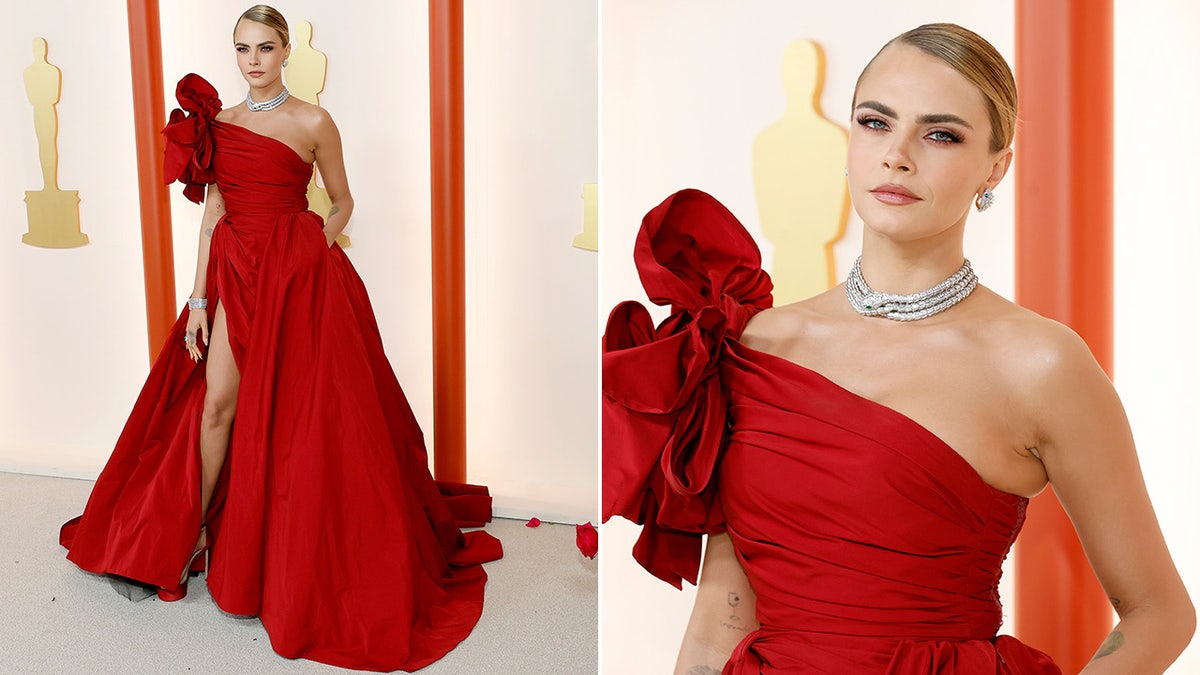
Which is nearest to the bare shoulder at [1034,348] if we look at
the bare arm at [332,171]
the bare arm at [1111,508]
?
the bare arm at [1111,508]

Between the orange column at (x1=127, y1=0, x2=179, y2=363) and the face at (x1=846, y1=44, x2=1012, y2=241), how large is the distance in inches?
165

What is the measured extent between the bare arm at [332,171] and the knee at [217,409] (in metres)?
0.66

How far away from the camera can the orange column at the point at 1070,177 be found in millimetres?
1476

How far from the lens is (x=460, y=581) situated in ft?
12.8

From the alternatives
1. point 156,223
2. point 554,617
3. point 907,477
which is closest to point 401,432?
point 554,617

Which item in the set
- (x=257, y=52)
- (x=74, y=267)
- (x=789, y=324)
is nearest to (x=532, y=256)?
(x=257, y=52)

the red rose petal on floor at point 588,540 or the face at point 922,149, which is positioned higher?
the face at point 922,149

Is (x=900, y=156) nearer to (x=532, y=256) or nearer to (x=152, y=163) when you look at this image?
(x=532, y=256)

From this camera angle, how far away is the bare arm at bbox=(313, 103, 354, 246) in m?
3.83

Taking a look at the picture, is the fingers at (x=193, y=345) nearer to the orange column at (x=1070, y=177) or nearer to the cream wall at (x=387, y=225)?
the cream wall at (x=387, y=225)

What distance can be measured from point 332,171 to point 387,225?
0.90 metres

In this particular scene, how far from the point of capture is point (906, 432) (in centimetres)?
131

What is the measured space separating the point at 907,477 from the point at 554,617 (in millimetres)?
2506

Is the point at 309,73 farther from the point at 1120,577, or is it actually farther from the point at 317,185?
the point at 1120,577
